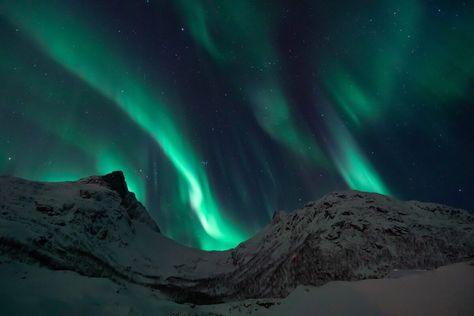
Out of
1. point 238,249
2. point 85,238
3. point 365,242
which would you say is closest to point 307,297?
point 365,242

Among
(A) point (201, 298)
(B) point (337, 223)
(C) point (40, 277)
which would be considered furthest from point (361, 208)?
(C) point (40, 277)

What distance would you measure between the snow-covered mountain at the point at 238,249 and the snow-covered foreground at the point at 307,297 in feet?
19.9

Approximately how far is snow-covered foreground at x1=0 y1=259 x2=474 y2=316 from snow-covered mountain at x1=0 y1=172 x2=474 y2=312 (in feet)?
19.9

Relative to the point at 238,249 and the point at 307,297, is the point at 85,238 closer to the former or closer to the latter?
the point at 238,249

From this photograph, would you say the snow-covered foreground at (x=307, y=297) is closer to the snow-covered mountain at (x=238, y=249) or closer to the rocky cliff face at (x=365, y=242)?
the snow-covered mountain at (x=238, y=249)

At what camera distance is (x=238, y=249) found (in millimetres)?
88875

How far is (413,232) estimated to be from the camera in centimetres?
3669

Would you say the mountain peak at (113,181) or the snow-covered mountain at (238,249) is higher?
the mountain peak at (113,181)

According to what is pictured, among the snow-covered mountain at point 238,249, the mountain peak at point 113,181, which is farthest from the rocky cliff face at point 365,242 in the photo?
the mountain peak at point 113,181

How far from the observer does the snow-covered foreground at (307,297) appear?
19016mm

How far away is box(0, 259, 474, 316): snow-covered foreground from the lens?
62.4 ft

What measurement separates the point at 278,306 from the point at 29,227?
43.2 metres

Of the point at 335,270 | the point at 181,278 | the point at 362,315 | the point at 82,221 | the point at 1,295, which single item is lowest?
the point at 362,315

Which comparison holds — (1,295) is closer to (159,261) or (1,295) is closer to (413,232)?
(413,232)
